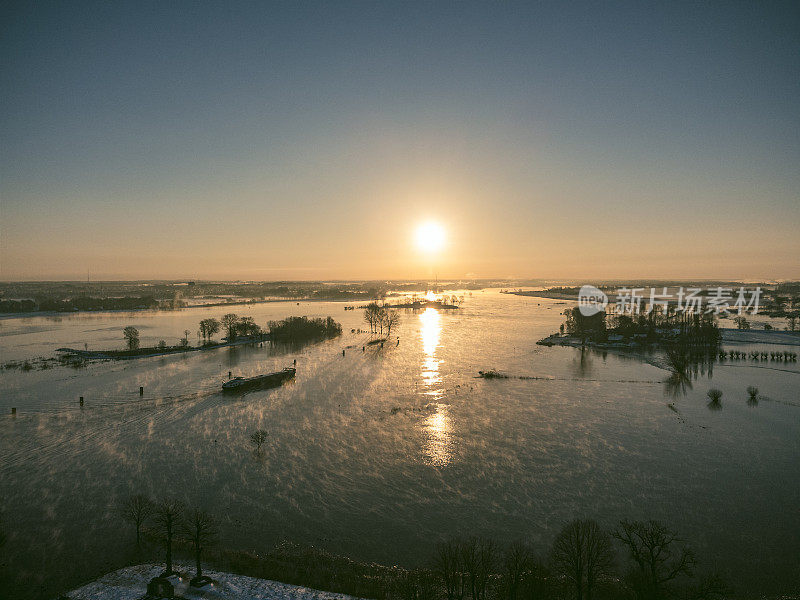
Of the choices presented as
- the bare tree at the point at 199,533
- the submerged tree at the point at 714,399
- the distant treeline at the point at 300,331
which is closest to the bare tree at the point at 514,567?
the bare tree at the point at 199,533

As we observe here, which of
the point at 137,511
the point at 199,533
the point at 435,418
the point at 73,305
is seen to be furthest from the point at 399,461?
the point at 73,305

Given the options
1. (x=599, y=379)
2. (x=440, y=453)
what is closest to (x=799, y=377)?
(x=599, y=379)

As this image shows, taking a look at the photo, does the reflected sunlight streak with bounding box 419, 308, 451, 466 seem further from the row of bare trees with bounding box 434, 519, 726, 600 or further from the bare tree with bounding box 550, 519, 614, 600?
the bare tree with bounding box 550, 519, 614, 600

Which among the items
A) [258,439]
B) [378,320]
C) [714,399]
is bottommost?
[258,439]

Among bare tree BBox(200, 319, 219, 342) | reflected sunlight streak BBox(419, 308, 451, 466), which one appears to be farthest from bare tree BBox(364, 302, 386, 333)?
bare tree BBox(200, 319, 219, 342)

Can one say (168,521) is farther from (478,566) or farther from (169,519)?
(478,566)
